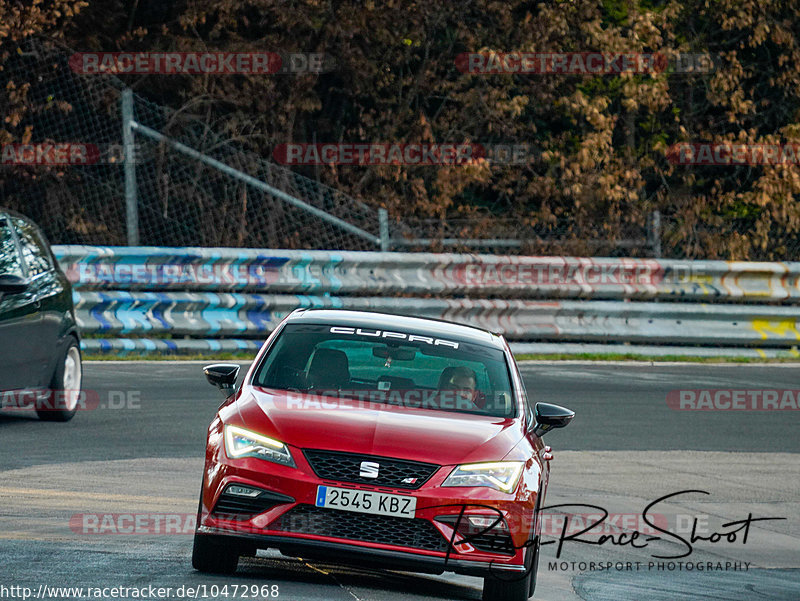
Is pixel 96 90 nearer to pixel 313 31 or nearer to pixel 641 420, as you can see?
pixel 313 31

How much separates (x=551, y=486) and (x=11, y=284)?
428cm

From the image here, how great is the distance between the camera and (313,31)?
72.0 feet

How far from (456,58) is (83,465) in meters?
13.4

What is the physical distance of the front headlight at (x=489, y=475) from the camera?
6879mm

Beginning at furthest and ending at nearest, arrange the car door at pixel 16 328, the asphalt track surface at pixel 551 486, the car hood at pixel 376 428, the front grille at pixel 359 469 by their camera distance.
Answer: the car door at pixel 16 328 < the asphalt track surface at pixel 551 486 < the car hood at pixel 376 428 < the front grille at pixel 359 469

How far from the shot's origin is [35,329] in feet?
38.6

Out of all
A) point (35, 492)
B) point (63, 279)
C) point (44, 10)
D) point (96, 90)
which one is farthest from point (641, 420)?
point (44, 10)

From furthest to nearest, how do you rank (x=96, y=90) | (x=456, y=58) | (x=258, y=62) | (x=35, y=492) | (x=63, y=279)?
(x=456, y=58), (x=258, y=62), (x=96, y=90), (x=63, y=279), (x=35, y=492)

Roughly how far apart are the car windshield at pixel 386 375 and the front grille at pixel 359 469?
92 cm

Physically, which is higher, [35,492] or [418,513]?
[418,513]

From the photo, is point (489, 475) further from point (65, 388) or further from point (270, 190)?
point (270, 190)

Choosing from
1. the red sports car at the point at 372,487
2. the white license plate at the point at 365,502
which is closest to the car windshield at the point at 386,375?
the red sports car at the point at 372,487

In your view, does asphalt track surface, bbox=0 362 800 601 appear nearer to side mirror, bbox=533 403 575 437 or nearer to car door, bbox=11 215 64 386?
car door, bbox=11 215 64 386

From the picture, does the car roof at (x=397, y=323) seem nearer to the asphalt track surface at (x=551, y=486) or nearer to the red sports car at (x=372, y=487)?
the red sports car at (x=372, y=487)
